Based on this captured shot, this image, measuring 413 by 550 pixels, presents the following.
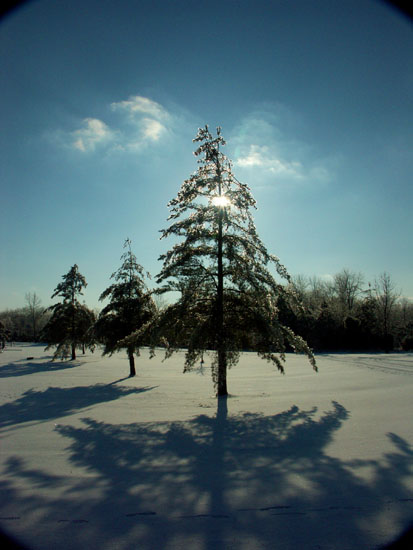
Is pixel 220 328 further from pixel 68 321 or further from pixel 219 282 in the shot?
pixel 68 321

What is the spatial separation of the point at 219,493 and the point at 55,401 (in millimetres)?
9001

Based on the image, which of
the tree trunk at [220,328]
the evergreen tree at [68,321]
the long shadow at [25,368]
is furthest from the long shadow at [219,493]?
the evergreen tree at [68,321]

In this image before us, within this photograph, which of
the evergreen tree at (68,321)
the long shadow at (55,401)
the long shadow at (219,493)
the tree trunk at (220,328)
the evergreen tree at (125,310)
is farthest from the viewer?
the evergreen tree at (68,321)

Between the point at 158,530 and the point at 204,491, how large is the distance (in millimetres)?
966

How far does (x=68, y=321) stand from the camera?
93.1 ft

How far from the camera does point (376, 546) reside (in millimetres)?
2990

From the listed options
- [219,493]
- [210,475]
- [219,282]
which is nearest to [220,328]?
[219,282]

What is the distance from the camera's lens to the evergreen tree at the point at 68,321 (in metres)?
27.9

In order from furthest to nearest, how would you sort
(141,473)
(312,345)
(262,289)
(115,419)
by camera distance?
1. (312,345)
2. (262,289)
3. (115,419)
4. (141,473)

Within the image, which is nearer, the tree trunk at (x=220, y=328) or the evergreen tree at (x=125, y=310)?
the tree trunk at (x=220, y=328)

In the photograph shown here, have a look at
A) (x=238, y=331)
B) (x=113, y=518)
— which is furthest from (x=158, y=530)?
(x=238, y=331)

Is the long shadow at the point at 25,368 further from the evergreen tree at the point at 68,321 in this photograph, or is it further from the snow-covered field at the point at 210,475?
the snow-covered field at the point at 210,475

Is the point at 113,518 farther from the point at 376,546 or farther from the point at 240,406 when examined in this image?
the point at 240,406

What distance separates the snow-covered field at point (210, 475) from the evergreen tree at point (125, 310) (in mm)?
7923
